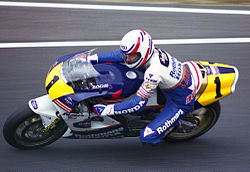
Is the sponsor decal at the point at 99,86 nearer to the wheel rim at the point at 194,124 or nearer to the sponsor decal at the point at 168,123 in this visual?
the sponsor decal at the point at 168,123

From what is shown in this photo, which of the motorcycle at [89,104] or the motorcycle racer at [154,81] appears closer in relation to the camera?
the motorcycle racer at [154,81]

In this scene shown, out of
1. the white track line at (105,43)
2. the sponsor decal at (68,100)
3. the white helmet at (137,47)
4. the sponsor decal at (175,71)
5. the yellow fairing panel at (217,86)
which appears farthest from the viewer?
the white track line at (105,43)

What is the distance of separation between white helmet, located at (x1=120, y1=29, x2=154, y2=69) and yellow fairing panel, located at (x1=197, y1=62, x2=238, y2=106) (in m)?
0.91

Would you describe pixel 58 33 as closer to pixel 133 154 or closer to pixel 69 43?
pixel 69 43

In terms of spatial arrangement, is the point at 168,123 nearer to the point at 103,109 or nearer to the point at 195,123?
the point at 195,123

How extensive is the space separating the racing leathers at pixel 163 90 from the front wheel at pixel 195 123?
413 mm

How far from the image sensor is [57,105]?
170 inches

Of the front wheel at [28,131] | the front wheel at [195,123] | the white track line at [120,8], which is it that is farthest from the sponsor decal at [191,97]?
the white track line at [120,8]

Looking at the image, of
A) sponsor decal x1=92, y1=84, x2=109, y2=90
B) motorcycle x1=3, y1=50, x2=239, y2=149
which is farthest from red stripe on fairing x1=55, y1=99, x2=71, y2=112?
sponsor decal x1=92, y1=84, x2=109, y2=90

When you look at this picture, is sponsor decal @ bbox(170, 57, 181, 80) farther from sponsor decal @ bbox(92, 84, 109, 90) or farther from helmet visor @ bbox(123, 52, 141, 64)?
sponsor decal @ bbox(92, 84, 109, 90)

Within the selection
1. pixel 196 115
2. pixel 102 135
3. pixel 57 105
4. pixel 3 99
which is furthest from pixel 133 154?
pixel 3 99

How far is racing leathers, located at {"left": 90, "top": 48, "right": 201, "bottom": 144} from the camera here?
4.20 meters

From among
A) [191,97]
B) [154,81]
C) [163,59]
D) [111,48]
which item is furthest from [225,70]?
[111,48]

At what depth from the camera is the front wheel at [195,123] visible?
5055 mm
